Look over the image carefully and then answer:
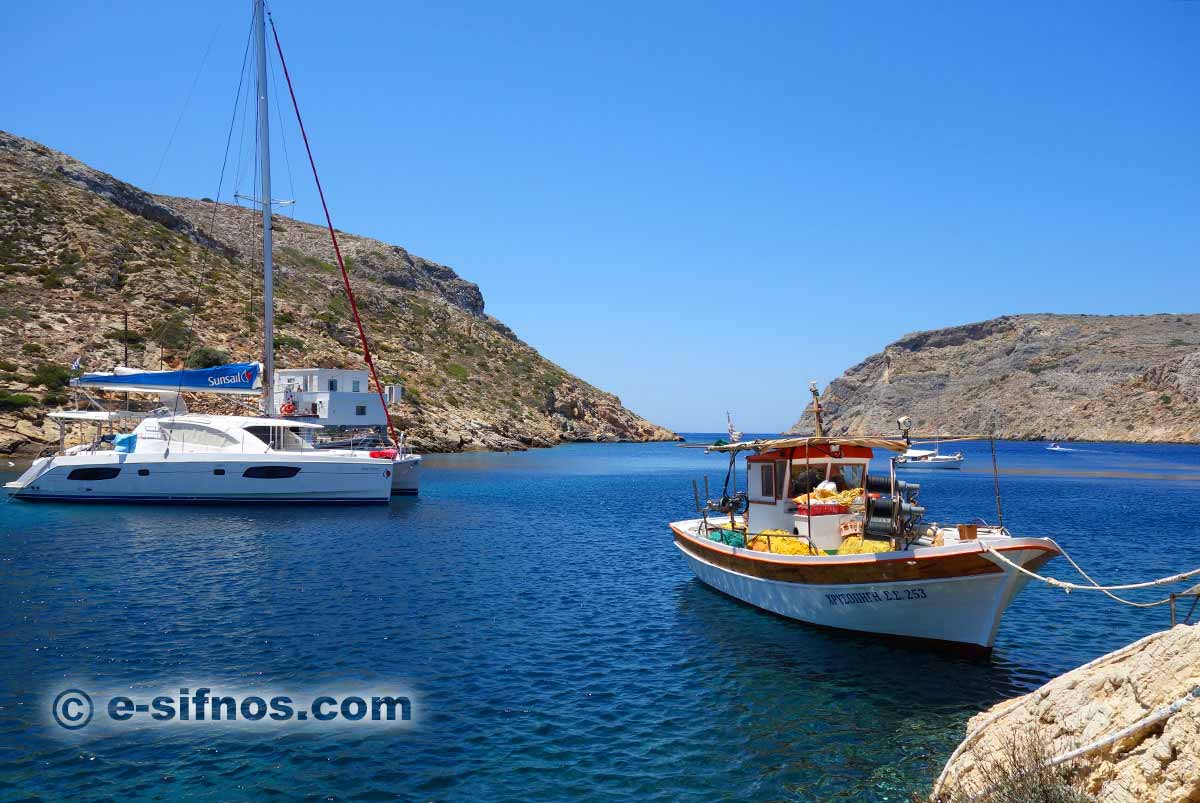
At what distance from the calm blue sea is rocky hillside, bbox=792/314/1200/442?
343 ft

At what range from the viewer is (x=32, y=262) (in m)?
64.6

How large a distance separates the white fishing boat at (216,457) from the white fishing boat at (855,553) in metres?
23.1

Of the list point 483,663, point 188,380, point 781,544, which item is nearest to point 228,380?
point 188,380

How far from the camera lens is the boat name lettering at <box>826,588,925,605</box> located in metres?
14.7

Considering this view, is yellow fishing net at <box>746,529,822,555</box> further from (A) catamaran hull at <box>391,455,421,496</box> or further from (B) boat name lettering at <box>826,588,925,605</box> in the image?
(A) catamaran hull at <box>391,455,421,496</box>

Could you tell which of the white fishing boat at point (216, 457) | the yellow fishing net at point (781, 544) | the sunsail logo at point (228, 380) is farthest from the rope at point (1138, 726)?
the sunsail logo at point (228, 380)

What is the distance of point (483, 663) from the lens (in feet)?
47.2

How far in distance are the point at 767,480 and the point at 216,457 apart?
29.2 metres

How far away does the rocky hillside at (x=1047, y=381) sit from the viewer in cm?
12569

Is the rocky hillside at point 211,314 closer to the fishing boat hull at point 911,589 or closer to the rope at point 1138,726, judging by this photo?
the fishing boat hull at point 911,589

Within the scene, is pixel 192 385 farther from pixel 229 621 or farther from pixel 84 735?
pixel 84 735

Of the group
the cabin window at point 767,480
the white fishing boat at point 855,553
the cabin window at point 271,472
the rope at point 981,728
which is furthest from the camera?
the cabin window at point 271,472

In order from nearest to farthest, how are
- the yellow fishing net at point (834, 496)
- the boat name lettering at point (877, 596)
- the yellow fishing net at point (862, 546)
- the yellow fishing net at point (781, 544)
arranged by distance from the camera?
the boat name lettering at point (877, 596)
the yellow fishing net at point (862, 546)
the yellow fishing net at point (781, 544)
the yellow fishing net at point (834, 496)

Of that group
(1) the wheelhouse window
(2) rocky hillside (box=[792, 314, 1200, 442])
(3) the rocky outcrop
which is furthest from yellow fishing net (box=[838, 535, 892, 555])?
(2) rocky hillside (box=[792, 314, 1200, 442])
